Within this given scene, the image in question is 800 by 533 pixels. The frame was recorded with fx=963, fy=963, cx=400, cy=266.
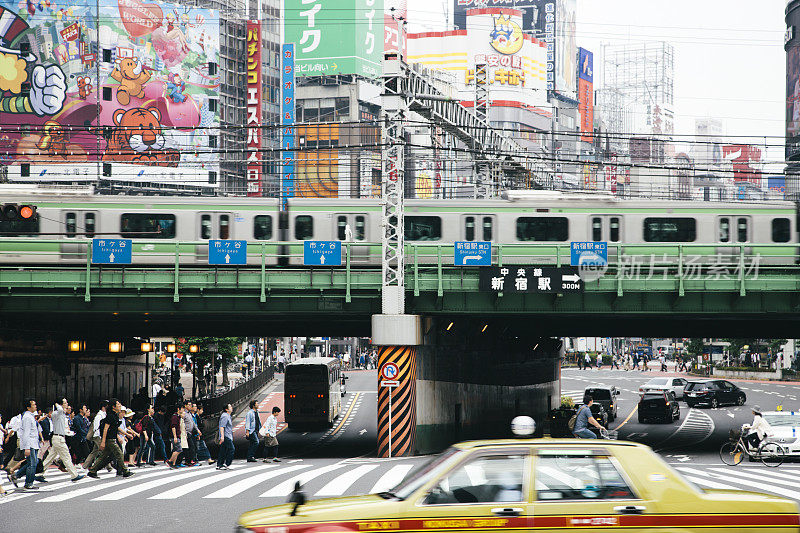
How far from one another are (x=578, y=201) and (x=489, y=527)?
89.4 feet

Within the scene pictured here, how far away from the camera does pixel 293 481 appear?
20.3 metres

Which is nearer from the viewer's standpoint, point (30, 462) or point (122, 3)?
point (30, 462)

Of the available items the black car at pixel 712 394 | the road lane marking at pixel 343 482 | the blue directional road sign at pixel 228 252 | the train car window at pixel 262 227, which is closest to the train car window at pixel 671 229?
the train car window at pixel 262 227

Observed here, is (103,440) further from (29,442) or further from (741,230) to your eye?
(741,230)

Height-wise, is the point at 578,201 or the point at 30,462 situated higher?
the point at 578,201

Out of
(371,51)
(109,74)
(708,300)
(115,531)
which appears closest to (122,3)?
(109,74)

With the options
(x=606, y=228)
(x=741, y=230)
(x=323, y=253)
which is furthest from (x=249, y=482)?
(x=741, y=230)

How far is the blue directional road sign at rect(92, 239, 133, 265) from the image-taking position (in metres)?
30.7

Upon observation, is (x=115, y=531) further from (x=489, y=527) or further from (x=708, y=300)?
(x=708, y=300)

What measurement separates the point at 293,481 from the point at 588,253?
48.8ft

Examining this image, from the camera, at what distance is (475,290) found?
98.4 ft

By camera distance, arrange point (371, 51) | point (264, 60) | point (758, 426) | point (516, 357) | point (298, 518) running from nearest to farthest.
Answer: point (298, 518) → point (758, 426) → point (516, 357) → point (371, 51) → point (264, 60)

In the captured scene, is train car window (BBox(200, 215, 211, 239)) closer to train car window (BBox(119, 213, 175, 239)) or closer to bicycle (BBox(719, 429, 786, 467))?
train car window (BBox(119, 213, 175, 239))

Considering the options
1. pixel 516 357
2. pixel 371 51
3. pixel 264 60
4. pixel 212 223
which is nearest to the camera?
pixel 212 223
